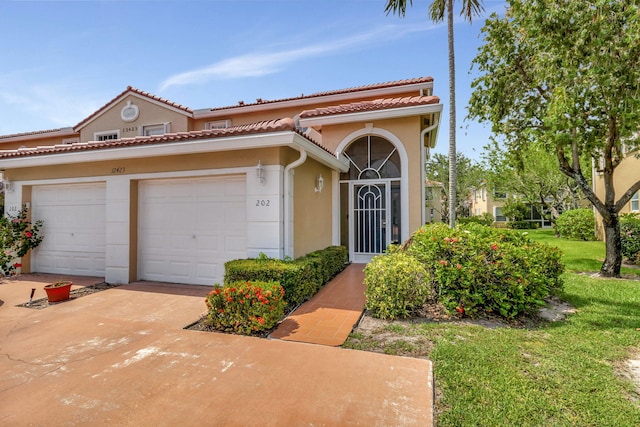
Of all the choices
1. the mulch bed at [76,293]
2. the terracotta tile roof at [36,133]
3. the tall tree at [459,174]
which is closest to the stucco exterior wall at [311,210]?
the mulch bed at [76,293]

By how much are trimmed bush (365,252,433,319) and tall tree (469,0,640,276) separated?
20.6 feet

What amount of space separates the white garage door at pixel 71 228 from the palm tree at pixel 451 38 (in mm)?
11438

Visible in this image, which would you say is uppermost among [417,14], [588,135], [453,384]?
[417,14]

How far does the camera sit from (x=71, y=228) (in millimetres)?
9641

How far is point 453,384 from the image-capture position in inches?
143

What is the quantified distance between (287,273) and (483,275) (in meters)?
3.92

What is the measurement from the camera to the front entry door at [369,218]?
436 inches

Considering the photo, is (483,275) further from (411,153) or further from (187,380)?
(411,153)

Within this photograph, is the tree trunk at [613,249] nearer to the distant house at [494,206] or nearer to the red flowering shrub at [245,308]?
the red flowering shrub at [245,308]

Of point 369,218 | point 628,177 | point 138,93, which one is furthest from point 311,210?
point 628,177

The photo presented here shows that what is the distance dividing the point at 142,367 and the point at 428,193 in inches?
1272

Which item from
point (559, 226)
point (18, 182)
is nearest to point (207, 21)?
point (18, 182)

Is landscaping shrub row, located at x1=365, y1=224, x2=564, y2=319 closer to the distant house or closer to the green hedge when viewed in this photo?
the green hedge

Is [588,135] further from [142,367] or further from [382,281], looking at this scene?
[142,367]
